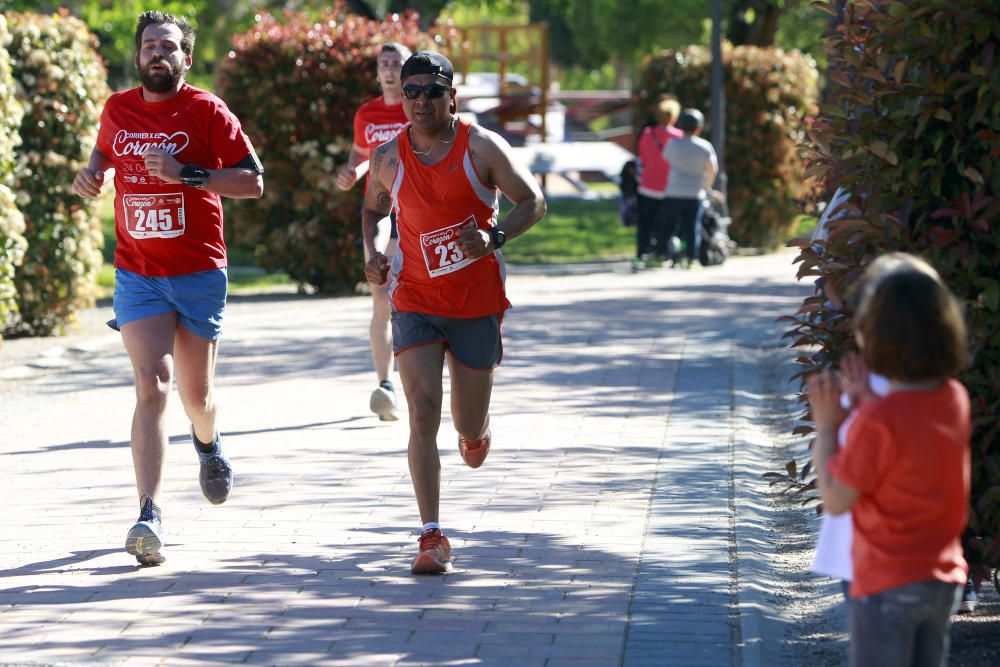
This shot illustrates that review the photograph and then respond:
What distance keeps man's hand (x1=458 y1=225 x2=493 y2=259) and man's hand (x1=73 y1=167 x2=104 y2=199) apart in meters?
1.53

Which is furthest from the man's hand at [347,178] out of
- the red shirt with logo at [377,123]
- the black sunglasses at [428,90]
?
the black sunglasses at [428,90]

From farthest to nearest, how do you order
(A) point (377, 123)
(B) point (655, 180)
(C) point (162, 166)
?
1. (B) point (655, 180)
2. (A) point (377, 123)
3. (C) point (162, 166)

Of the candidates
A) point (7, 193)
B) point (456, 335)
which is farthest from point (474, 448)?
point (7, 193)

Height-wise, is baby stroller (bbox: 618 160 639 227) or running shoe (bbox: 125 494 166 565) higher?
running shoe (bbox: 125 494 166 565)

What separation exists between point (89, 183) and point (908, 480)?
3850mm

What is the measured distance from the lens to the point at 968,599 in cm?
540

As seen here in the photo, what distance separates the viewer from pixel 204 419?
6672mm

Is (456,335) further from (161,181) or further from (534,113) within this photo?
(534,113)

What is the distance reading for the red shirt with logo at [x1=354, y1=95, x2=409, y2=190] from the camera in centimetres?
954

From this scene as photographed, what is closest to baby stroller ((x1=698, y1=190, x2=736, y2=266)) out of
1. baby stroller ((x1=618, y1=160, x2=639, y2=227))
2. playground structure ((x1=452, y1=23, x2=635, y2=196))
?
baby stroller ((x1=618, y1=160, x2=639, y2=227))

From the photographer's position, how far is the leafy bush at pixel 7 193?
1149 centimetres

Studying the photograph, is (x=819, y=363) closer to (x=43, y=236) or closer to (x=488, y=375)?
(x=488, y=375)

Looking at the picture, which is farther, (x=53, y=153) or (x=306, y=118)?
(x=306, y=118)

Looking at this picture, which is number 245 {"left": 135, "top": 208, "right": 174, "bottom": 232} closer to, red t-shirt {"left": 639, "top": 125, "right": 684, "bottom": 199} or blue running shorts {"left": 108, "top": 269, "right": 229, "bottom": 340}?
blue running shorts {"left": 108, "top": 269, "right": 229, "bottom": 340}
